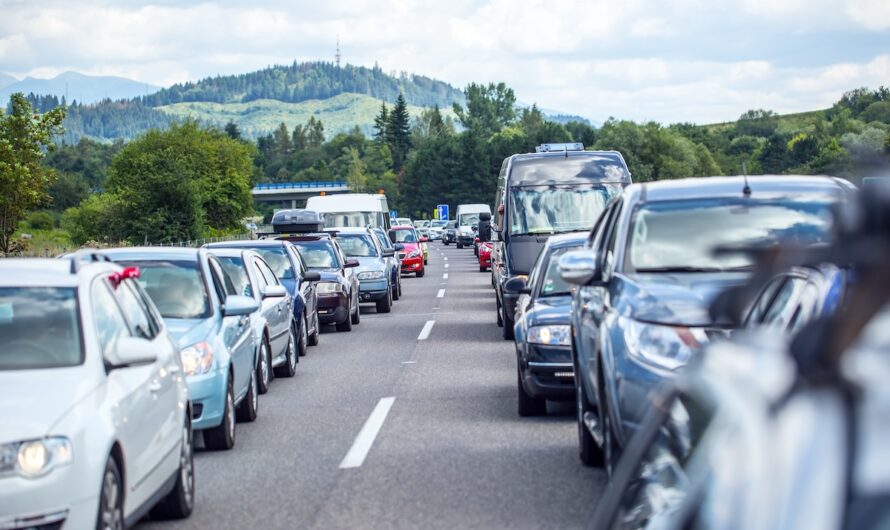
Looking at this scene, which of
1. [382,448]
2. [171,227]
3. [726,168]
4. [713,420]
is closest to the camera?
[713,420]

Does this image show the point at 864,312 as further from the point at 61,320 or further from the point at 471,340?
the point at 471,340

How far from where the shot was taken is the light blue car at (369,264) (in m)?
27.5

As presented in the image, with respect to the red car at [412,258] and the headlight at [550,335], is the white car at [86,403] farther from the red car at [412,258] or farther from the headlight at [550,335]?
the red car at [412,258]

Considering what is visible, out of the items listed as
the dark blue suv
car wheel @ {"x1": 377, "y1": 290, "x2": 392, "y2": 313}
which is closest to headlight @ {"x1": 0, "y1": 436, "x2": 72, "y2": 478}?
the dark blue suv

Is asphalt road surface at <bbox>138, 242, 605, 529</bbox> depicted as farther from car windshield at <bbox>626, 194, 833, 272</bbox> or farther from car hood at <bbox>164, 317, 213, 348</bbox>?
car windshield at <bbox>626, 194, 833, 272</bbox>

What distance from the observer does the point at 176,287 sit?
12.0 metres

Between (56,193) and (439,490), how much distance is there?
529 feet

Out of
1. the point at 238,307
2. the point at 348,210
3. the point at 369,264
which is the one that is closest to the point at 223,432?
the point at 238,307

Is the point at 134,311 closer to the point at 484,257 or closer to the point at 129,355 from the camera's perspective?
the point at 129,355

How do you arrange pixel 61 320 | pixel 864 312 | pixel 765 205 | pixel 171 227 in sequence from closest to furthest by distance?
pixel 864 312
pixel 61 320
pixel 765 205
pixel 171 227

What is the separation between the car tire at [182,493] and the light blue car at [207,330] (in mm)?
2087

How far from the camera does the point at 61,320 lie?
7.10 m

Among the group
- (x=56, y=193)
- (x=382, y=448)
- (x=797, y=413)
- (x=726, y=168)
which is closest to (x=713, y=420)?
(x=797, y=413)

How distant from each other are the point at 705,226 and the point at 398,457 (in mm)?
2912
